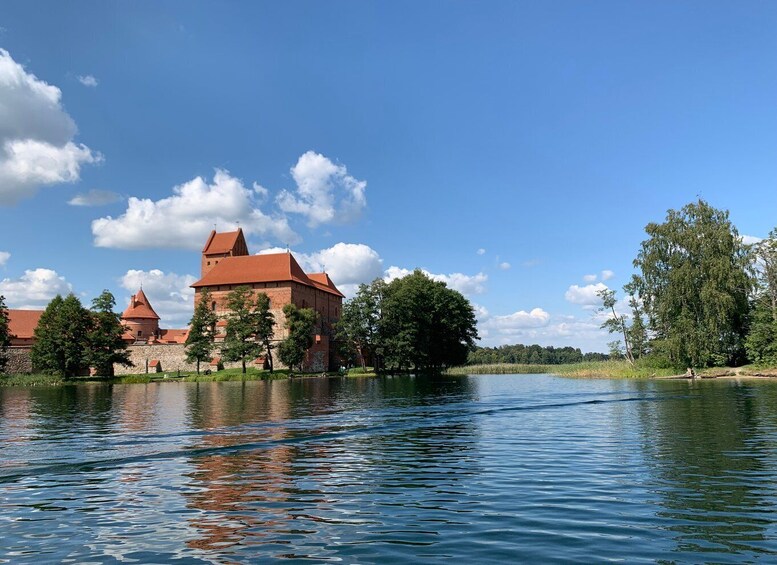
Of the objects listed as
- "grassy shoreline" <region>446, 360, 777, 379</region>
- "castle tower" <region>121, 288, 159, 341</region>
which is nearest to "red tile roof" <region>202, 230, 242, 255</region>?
"castle tower" <region>121, 288, 159, 341</region>

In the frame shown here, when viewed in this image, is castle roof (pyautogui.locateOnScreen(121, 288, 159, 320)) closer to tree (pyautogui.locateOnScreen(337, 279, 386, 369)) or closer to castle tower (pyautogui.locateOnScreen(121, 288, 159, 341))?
castle tower (pyautogui.locateOnScreen(121, 288, 159, 341))

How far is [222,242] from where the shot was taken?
361ft

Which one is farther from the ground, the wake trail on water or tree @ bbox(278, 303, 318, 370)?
tree @ bbox(278, 303, 318, 370)

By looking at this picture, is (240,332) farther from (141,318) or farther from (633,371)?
(633,371)

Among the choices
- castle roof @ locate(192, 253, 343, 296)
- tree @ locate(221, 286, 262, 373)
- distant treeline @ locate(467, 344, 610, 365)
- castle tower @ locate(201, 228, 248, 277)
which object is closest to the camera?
tree @ locate(221, 286, 262, 373)

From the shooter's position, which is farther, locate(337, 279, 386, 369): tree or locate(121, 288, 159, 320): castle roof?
locate(121, 288, 159, 320): castle roof

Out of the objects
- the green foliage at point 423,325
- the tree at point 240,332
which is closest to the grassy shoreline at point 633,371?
the green foliage at point 423,325

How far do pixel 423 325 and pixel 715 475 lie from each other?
2982 inches

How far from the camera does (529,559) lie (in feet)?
23.6

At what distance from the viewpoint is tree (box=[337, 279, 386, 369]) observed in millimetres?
85750

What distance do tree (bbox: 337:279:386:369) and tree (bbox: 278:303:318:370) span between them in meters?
7.33

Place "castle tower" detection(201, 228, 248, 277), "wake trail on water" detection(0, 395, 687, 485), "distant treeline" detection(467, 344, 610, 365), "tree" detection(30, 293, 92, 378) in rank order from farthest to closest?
1. "distant treeline" detection(467, 344, 610, 365)
2. "castle tower" detection(201, 228, 248, 277)
3. "tree" detection(30, 293, 92, 378)
4. "wake trail on water" detection(0, 395, 687, 485)

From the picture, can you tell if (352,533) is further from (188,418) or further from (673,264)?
(673,264)

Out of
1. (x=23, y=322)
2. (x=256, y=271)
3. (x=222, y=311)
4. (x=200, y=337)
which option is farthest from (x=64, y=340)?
(x=256, y=271)
